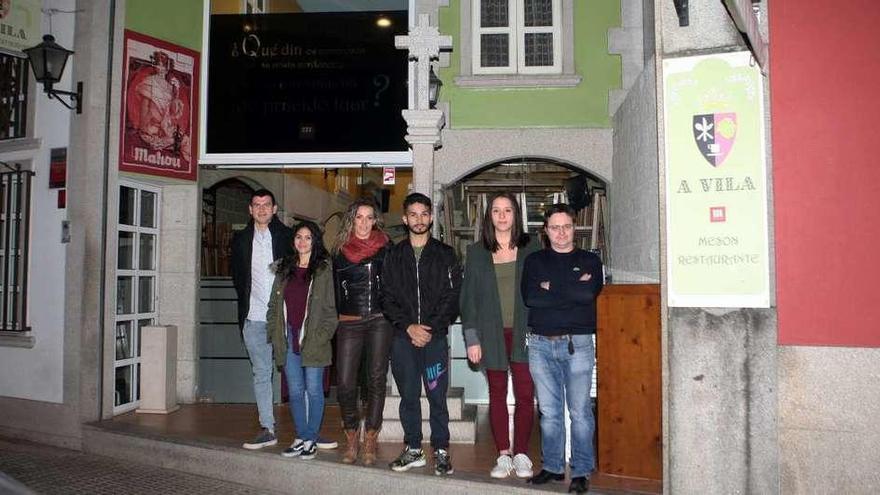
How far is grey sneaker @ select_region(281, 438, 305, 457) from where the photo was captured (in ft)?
15.6

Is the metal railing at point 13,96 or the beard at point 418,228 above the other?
the metal railing at point 13,96

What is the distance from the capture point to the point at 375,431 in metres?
4.57

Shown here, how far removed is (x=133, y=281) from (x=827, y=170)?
244 inches

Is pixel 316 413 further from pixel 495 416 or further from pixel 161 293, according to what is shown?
pixel 161 293

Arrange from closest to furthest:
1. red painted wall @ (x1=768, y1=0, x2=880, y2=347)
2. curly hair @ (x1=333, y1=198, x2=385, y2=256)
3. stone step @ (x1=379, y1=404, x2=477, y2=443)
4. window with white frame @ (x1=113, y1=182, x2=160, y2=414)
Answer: red painted wall @ (x1=768, y1=0, x2=880, y2=347), curly hair @ (x1=333, y1=198, x2=385, y2=256), stone step @ (x1=379, y1=404, x2=477, y2=443), window with white frame @ (x1=113, y1=182, x2=160, y2=414)

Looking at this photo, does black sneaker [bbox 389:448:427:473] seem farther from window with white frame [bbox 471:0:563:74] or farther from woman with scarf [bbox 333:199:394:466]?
window with white frame [bbox 471:0:563:74]

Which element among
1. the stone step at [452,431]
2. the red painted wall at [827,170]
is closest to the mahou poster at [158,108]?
the stone step at [452,431]

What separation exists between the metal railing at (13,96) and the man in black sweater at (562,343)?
553cm

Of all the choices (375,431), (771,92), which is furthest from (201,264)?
(771,92)

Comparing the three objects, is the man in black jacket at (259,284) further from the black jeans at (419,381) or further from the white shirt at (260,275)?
the black jeans at (419,381)

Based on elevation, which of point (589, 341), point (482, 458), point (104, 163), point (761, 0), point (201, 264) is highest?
point (761, 0)

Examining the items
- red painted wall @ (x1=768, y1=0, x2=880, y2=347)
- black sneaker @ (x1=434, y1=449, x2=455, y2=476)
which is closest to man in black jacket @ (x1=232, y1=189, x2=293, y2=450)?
black sneaker @ (x1=434, y1=449, x2=455, y2=476)

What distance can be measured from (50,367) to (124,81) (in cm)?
282

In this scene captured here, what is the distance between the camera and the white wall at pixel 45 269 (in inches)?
245
